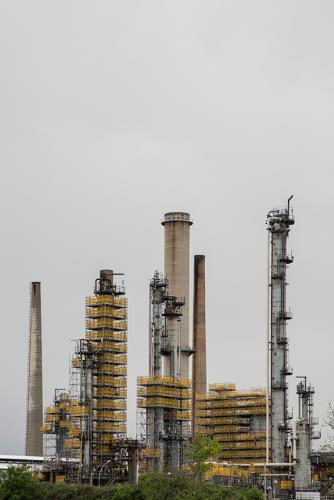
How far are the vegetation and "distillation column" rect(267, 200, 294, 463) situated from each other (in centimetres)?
2175

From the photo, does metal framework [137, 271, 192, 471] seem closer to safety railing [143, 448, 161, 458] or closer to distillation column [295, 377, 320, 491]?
safety railing [143, 448, 161, 458]

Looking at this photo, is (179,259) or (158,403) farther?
(179,259)

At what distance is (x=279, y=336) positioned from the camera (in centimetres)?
9262

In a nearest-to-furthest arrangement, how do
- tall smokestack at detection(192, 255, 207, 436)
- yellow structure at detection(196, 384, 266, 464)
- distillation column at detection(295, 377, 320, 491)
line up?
distillation column at detection(295, 377, 320, 491), yellow structure at detection(196, 384, 266, 464), tall smokestack at detection(192, 255, 207, 436)

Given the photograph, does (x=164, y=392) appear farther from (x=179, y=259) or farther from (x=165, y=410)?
(x=179, y=259)

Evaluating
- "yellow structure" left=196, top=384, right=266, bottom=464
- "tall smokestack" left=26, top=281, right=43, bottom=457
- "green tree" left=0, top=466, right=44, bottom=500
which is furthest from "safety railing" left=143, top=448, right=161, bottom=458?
"green tree" left=0, top=466, right=44, bottom=500

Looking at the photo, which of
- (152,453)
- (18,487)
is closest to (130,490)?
(18,487)

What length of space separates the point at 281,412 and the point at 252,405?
1607 cm

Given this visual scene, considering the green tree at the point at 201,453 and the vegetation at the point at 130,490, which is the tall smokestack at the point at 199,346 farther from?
the vegetation at the point at 130,490

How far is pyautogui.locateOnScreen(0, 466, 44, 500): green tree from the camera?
226 ft

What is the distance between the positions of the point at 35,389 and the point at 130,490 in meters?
44.4

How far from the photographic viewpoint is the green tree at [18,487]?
69000mm

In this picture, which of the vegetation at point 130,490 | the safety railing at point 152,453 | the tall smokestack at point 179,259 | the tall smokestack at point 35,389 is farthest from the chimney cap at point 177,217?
the vegetation at point 130,490

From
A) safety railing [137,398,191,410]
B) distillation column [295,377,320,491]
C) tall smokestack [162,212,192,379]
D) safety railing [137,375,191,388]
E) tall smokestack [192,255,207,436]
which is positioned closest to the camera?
distillation column [295,377,320,491]
